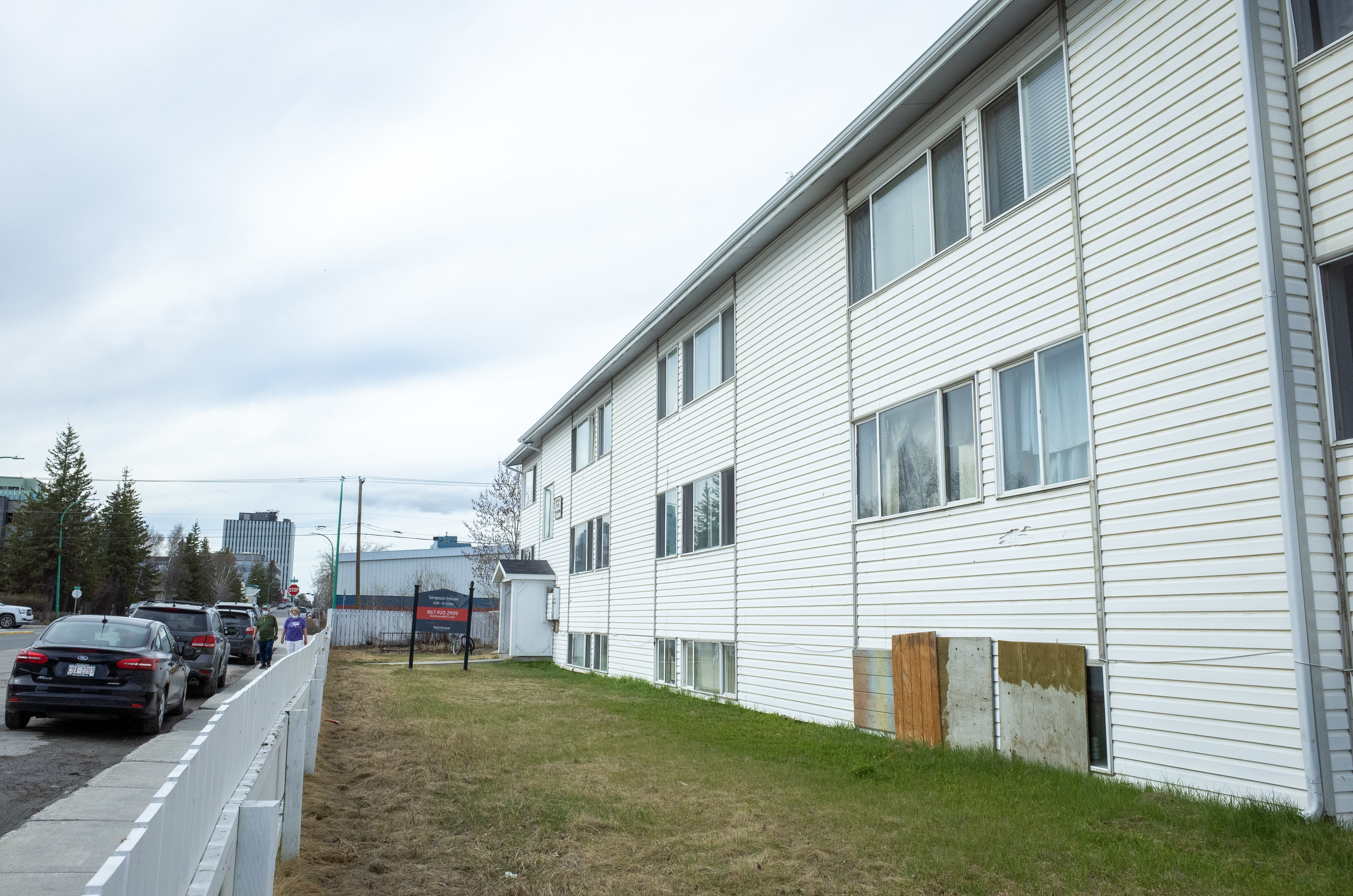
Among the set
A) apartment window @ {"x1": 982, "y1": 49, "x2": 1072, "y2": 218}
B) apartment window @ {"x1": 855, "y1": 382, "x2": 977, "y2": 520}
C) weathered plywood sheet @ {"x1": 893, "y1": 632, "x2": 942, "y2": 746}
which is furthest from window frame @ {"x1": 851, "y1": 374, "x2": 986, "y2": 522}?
apartment window @ {"x1": 982, "y1": 49, "x2": 1072, "y2": 218}

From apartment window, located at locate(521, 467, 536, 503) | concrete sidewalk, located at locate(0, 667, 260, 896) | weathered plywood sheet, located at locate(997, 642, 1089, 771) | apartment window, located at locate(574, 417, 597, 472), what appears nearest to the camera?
concrete sidewalk, located at locate(0, 667, 260, 896)

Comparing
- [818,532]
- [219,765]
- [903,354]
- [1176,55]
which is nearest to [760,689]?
[818,532]

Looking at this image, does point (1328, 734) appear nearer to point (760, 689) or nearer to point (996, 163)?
point (996, 163)

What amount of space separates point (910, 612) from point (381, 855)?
6.96 meters

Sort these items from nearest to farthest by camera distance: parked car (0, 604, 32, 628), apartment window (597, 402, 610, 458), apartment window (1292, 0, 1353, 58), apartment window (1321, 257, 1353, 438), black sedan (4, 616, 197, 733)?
apartment window (1321, 257, 1353, 438), apartment window (1292, 0, 1353, 58), black sedan (4, 616, 197, 733), apartment window (597, 402, 610, 458), parked car (0, 604, 32, 628)

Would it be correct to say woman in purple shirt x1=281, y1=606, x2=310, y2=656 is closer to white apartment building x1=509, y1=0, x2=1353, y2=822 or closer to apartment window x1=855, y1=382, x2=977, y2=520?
white apartment building x1=509, y1=0, x2=1353, y2=822

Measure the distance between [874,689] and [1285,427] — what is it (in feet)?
21.4

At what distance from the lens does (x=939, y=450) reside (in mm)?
11680

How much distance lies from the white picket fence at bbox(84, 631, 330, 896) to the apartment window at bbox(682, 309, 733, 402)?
12.0 meters

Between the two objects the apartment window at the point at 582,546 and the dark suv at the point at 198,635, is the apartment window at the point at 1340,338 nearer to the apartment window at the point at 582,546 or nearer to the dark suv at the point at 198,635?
the dark suv at the point at 198,635

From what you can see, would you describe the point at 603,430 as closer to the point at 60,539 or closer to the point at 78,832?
the point at 78,832

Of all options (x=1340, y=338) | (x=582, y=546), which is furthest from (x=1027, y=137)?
(x=582, y=546)

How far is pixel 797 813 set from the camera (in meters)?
8.14

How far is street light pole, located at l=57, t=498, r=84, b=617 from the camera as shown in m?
61.8
